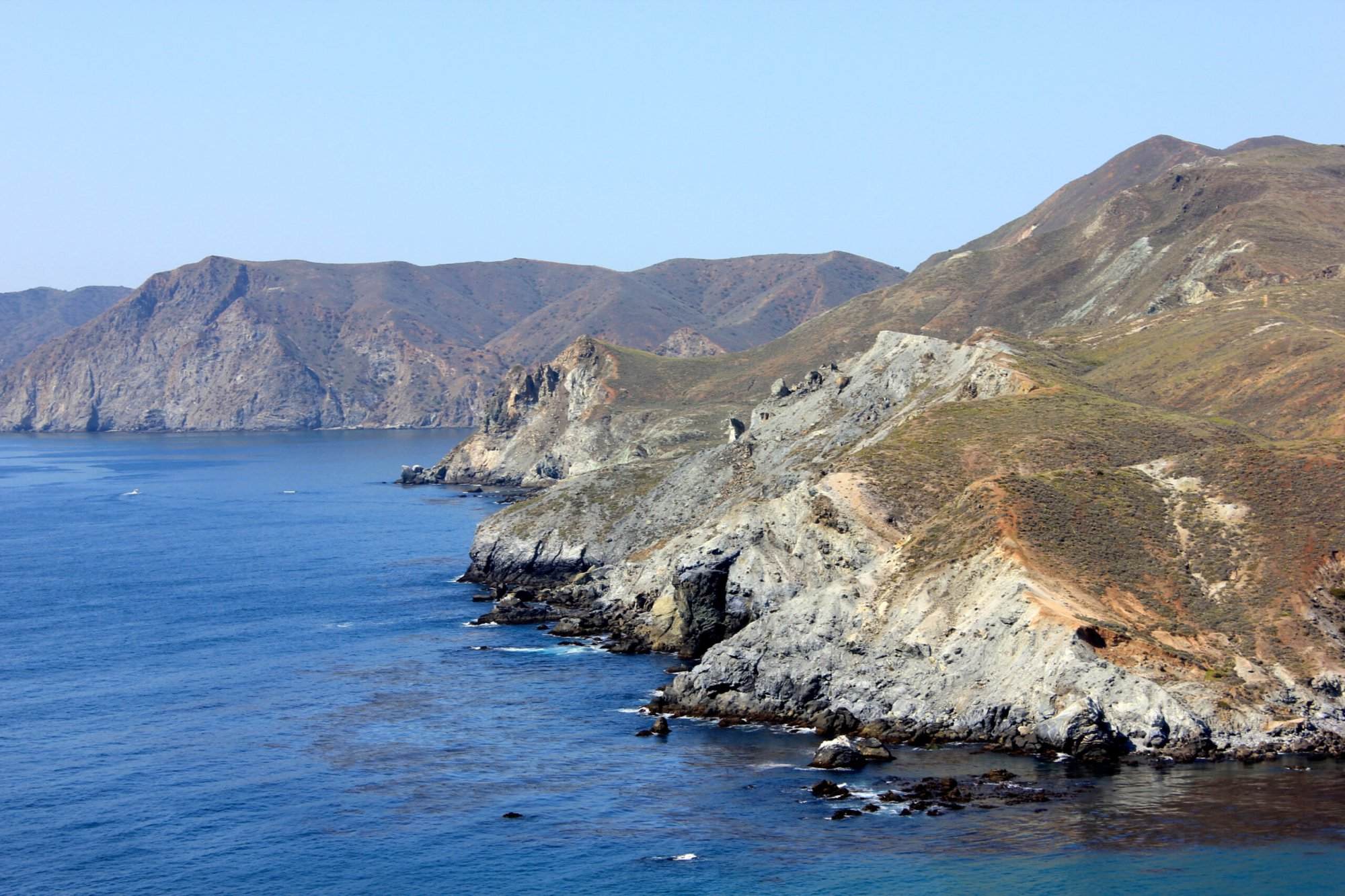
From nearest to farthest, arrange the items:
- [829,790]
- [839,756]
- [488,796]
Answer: [829,790] → [488,796] → [839,756]

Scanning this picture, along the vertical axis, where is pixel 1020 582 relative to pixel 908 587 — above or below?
above

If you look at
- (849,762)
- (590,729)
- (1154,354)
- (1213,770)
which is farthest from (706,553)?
(1154,354)

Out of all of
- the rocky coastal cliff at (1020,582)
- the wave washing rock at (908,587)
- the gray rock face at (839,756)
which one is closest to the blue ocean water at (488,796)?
the gray rock face at (839,756)

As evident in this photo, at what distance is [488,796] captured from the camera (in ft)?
245

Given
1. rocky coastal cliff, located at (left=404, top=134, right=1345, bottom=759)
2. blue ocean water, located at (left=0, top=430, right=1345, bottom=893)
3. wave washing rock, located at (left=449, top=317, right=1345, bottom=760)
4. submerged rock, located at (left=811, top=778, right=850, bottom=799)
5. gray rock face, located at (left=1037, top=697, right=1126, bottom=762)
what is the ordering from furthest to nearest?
rocky coastal cliff, located at (left=404, top=134, right=1345, bottom=759) → wave washing rock, located at (left=449, top=317, right=1345, bottom=760) → gray rock face, located at (left=1037, top=697, right=1126, bottom=762) → submerged rock, located at (left=811, top=778, right=850, bottom=799) → blue ocean water, located at (left=0, top=430, right=1345, bottom=893)

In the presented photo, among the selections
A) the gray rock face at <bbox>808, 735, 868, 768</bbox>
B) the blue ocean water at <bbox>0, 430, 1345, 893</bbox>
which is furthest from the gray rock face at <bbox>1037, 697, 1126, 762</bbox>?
the gray rock face at <bbox>808, 735, 868, 768</bbox>

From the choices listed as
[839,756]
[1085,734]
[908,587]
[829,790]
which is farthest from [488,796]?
[1085,734]

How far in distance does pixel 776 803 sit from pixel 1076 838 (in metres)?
15.1

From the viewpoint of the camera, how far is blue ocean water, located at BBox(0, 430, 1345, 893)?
62219mm

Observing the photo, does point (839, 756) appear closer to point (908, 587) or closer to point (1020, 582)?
point (1020, 582)

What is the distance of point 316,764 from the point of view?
8131 cm

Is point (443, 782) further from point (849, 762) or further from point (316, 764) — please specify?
point (849, 762)

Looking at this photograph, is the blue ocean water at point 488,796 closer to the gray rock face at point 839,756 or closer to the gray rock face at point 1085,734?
the gray rock face at point 839,756

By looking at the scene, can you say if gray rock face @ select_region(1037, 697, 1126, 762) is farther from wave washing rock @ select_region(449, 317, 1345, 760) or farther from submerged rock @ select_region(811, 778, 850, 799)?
submerged rock @ select_region(811, 778, 850, 799)
